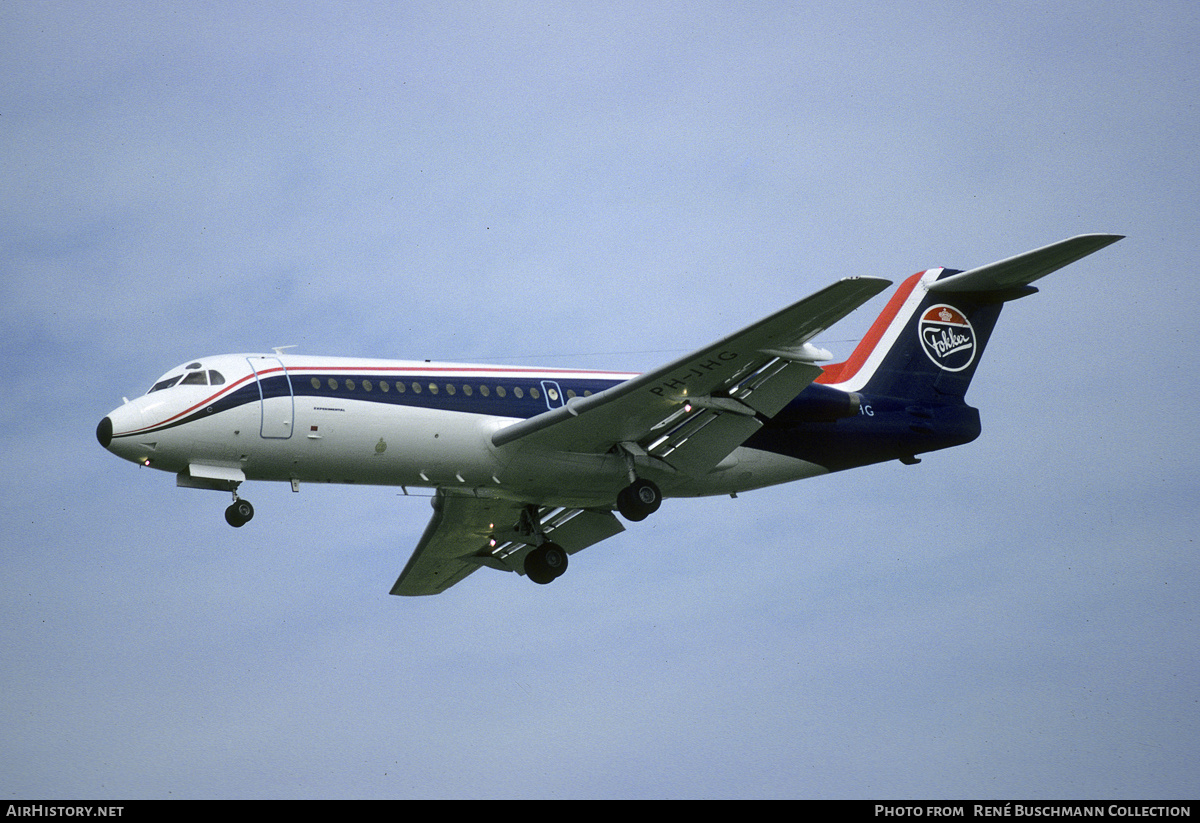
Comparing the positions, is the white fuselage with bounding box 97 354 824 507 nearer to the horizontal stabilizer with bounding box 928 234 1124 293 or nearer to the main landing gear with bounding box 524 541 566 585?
the main landing gear with bounding box 524 541 566 585

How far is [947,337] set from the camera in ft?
105

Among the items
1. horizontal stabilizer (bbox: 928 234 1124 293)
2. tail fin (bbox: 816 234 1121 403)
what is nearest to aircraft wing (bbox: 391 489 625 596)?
tail fin (bbox: 816 234 1121 403)

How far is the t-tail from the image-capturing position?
98.5 ft

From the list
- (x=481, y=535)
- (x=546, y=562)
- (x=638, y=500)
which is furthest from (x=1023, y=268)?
(x=481, y=535)

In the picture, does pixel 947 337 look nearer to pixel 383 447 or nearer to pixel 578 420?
pixel 578 420

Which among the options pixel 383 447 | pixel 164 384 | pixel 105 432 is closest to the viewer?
pixel 105 432

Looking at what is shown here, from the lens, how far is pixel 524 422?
26.9 m

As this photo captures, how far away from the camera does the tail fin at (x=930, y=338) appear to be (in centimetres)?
3142

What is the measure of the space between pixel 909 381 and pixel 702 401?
642 centimetres

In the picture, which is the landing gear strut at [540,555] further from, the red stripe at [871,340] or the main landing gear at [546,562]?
the red stripe at [871,340]

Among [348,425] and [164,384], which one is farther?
[348,425]

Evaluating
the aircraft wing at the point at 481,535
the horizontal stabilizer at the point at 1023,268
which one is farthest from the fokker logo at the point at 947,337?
the aircraft wing at the point at 481,535

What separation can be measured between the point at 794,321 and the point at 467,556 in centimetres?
1146
